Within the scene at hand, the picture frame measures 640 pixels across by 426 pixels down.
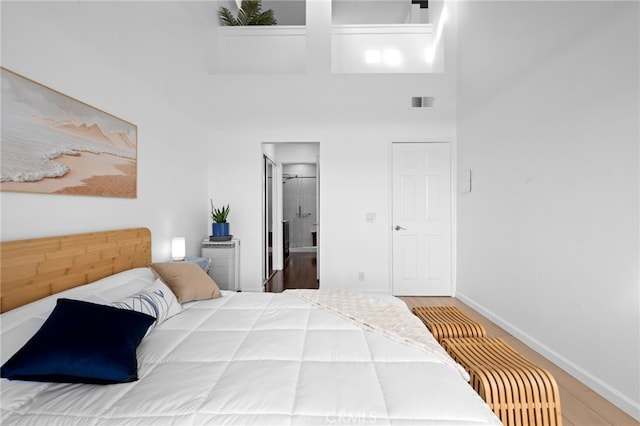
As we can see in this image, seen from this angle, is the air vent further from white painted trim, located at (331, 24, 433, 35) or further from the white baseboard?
the white baseboard

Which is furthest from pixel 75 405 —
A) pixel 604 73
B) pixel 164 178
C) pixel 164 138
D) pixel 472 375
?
pixel 604 73

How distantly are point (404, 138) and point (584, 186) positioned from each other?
223cm

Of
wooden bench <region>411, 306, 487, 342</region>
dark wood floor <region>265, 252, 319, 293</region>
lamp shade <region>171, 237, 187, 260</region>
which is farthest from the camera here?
dark wood floor <region>265, 252, 319, 293</region>

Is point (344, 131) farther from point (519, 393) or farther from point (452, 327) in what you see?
point (519, 393)

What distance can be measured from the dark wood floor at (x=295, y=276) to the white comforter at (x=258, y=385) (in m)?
2.82

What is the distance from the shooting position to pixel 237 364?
1.23 metres

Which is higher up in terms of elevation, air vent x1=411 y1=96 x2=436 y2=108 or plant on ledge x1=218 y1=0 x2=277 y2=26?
plant on ledge x1=218 y1=0 x2=277 y2=26

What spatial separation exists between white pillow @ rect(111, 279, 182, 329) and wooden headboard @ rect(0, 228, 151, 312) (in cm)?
44

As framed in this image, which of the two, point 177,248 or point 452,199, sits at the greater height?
point 452,199

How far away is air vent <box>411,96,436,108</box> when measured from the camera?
3.90 metres

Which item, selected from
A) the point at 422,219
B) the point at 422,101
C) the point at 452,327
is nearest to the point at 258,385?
the point at 452,327

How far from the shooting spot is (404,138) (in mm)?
3932

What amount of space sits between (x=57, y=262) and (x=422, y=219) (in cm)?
367

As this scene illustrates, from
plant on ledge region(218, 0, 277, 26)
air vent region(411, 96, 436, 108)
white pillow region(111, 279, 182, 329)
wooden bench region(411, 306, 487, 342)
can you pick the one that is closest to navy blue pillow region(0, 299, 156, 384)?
white pillow region(111, 279, 182, 329)
